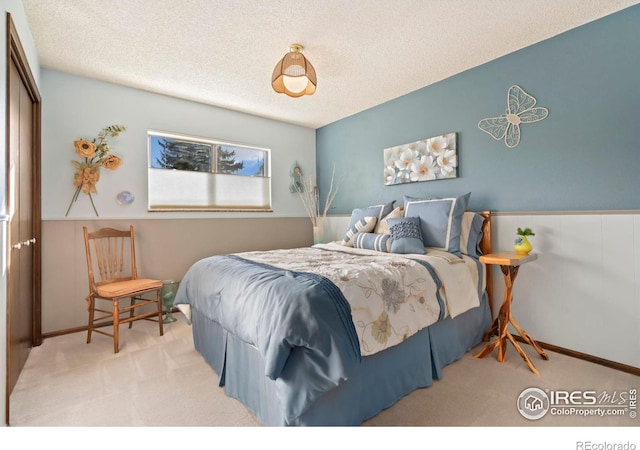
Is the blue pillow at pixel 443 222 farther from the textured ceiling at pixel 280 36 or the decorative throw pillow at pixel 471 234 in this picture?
the textured ceiling at pixel 280 36

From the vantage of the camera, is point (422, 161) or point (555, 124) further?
point (422, 161)

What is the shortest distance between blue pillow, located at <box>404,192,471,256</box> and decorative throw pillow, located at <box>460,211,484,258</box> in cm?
8

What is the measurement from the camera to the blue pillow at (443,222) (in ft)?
8.38

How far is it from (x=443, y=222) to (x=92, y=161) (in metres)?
3.39

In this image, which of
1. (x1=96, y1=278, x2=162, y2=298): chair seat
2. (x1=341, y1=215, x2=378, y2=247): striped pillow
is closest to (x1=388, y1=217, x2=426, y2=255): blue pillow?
(x1=341, y1=215, x2=378, y2=247): striped pillow

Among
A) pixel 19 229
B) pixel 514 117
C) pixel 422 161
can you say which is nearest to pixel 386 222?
pixel 422 161

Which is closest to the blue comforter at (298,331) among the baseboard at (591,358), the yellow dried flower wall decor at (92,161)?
the baseboard at (591,358)

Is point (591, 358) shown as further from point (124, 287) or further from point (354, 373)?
point (124, 287)

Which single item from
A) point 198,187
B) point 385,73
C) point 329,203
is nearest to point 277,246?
point 329,203

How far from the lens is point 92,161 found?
118 inches

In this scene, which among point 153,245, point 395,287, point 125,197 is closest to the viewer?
point 395,287

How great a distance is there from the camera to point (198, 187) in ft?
12.4

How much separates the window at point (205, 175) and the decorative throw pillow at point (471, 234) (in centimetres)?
262
